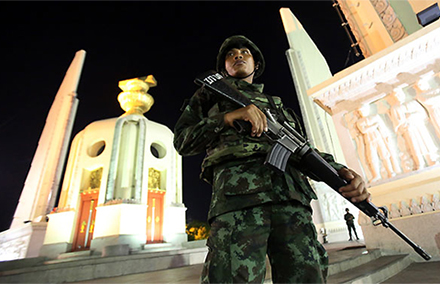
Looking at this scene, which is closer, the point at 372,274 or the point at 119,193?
the point at 372,274

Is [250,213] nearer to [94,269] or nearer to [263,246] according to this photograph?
[263,246]

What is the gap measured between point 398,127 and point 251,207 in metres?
3.66

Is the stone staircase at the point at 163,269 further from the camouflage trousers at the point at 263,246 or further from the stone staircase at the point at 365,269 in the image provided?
the camouflage trousers at the point at 263,246

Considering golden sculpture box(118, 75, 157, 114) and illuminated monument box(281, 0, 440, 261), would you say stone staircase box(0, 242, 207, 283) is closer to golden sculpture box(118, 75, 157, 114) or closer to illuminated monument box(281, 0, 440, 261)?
illuminated monument box(281, 0, 440, 261)

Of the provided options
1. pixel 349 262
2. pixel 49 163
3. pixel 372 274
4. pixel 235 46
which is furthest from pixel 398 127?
pixel 49 163

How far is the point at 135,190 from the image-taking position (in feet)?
36.5

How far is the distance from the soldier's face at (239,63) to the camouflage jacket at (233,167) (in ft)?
1.12

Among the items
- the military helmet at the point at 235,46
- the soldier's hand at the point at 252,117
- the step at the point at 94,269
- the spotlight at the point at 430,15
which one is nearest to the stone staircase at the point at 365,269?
the soldier's hand at the point at 252,117

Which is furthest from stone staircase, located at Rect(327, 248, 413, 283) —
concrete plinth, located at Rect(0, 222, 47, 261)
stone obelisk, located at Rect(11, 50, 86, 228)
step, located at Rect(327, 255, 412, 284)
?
stone obelisk, located at Rect(11, 50, 86, 228)

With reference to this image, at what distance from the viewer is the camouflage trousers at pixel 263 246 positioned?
814mm

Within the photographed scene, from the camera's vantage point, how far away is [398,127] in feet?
Answer: 11.0

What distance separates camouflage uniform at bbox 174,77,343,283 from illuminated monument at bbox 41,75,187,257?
32.0ft

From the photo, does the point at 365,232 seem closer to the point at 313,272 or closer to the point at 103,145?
the point at 313,272

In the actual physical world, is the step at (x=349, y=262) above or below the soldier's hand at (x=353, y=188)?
below
